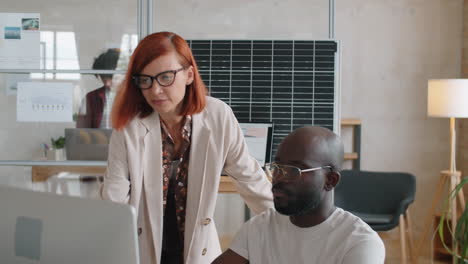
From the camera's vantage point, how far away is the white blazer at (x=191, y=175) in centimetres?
161

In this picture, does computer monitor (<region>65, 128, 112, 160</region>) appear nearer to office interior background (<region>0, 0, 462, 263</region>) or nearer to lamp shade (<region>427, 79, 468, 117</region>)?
office interior background (<region>0, 0, 462, 263</region>)

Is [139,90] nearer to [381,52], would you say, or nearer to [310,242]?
[310,242]

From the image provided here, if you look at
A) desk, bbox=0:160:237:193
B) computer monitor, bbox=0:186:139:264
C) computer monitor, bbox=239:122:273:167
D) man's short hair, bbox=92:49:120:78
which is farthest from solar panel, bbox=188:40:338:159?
computer monitor, bbox=0:186:139:264

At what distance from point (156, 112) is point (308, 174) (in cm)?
61

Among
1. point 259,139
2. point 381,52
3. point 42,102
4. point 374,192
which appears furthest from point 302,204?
point 381,52

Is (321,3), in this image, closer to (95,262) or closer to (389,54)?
(389,54)

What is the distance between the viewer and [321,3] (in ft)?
15.4

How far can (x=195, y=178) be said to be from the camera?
1.66 meters

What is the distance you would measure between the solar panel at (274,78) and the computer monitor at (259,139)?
43 millimetres

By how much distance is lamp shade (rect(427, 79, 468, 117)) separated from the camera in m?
3.88

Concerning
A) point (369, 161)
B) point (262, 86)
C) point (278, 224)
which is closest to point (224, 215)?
point (369, 161)

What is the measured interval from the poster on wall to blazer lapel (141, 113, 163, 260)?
189cm

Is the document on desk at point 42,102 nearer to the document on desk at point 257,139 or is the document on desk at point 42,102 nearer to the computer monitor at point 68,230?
the document on desk at point 257,139

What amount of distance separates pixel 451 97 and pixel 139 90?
2.83 meters
